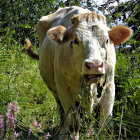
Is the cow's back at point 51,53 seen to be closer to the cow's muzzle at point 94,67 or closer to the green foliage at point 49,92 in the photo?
the green foliage at point 49,92

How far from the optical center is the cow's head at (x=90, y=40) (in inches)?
113

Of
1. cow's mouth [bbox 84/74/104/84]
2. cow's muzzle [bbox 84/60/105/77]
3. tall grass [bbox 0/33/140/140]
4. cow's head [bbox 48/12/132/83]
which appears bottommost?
tall grass [bbox 0/33/140/140]

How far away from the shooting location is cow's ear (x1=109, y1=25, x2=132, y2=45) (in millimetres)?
3740

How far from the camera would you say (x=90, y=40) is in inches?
128

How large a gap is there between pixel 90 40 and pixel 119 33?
69cm

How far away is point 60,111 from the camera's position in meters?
4.86

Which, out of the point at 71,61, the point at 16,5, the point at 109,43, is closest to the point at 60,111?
the point at 71,61

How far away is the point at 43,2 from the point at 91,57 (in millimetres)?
12588

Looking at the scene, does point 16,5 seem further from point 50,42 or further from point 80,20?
point 80,20

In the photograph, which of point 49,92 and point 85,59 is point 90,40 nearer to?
point 85,59

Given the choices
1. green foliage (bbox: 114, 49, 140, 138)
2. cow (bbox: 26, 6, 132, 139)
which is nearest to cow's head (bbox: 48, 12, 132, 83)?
cow (bbox: 26, 6, 132, 139)

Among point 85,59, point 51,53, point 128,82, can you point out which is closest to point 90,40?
point 85,59

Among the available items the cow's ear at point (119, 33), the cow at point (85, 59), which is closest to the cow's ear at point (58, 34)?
the cow at point (85, 59)

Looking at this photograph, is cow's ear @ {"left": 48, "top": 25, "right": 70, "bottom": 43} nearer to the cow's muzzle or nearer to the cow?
the cow
